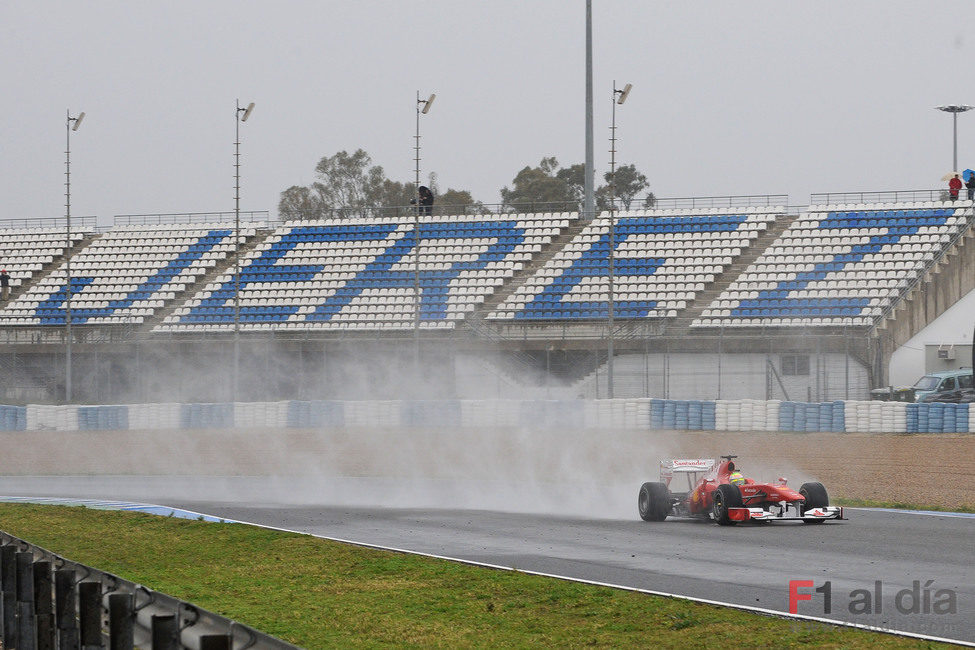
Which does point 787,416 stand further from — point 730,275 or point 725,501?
point 725,501

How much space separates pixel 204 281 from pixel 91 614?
4098 cm

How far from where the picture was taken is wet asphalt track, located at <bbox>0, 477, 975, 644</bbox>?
373 inches

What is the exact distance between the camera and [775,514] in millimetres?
14758

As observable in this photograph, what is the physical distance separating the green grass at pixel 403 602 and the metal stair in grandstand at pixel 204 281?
1156 inches

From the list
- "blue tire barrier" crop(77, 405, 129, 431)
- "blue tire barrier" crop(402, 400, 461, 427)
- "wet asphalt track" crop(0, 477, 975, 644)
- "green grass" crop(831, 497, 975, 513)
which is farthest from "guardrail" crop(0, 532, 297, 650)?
"blue tire barrier" crop(77, 405, 129, 431)

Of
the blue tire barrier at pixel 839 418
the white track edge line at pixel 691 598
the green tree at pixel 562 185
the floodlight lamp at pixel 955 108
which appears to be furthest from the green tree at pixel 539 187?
the white track edge line at pixel 691 598

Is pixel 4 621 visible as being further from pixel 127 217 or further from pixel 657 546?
pixel 127 217

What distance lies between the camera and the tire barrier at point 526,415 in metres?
26.6

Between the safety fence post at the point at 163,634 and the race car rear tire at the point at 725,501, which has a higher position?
the safety fence post at the point at 163,634

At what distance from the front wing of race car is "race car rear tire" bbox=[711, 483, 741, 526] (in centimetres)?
7

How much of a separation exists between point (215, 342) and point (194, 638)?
116 feet

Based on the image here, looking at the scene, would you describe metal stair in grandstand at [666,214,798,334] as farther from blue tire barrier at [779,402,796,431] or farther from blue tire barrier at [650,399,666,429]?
blue tire barrier at [779,402,796,431]

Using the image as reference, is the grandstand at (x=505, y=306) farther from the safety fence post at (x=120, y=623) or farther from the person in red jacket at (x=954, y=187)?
the safety fence post at (x=120, y=623)

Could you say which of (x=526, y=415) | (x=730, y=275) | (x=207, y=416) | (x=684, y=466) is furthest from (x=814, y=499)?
(x=730, y=275)
